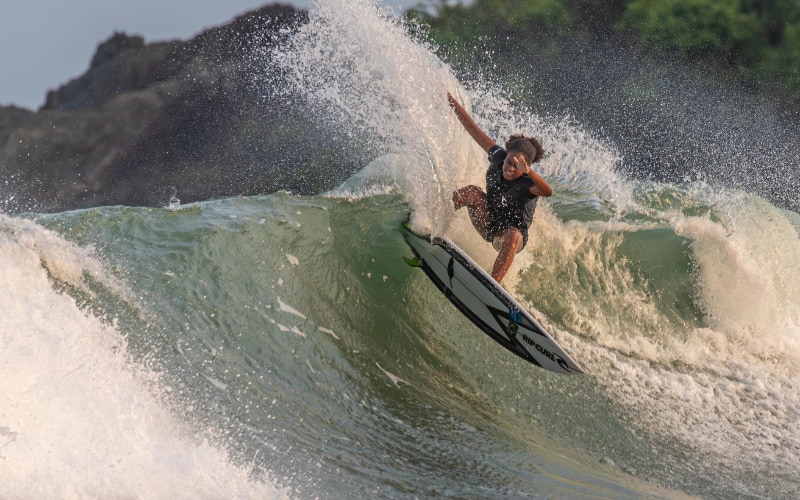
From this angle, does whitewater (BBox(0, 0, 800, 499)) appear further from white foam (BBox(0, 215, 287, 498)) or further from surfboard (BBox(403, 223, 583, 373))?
surfboard (BBox(403, 223, 583, 373))

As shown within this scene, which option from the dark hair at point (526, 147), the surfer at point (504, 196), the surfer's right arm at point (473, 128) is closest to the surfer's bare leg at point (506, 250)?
the surfer at point (504, 196)

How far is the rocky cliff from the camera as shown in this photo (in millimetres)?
19359

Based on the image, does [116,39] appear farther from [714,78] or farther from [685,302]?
[685,302]

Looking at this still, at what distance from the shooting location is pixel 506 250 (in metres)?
5.38

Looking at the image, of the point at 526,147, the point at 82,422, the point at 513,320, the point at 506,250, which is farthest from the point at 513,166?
the point at 82,422

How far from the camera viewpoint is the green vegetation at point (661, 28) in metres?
19.5

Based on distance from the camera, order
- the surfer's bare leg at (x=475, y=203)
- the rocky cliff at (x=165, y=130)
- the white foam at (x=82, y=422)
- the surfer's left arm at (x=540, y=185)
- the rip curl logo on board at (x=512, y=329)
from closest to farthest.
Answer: the white foam at (x=82, y=422), the rip curl logo on board at (x=512, y=329), the surfer's left arm at (x=540, y=185), the surfer's bare leg at (x=475, y=203), the rocky cliff at (x=165, y=130)

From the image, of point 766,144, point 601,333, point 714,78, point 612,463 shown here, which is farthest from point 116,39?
point 612,463

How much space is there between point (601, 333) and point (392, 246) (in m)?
2.01

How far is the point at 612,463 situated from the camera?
4.46m

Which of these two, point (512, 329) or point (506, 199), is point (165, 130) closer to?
point (506, 199)

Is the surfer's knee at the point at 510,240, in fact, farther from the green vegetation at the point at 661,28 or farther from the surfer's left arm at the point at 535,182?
the green vegetation at the point at 661,28

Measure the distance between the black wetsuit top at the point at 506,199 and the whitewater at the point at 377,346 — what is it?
1.23 feet

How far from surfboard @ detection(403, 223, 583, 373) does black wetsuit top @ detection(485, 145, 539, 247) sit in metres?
0.56
